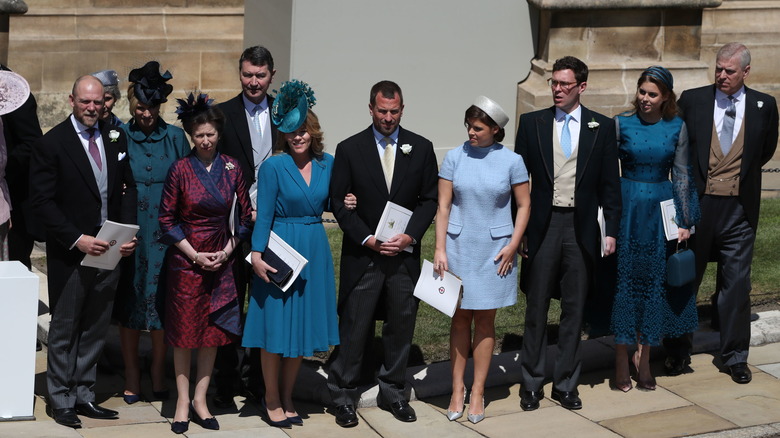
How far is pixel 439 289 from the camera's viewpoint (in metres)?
7.27

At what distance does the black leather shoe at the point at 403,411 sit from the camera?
7.37 metres

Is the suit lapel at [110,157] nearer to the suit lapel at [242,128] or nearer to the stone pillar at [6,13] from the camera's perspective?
the suit lapel at [242,128]

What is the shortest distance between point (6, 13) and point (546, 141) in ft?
23.3

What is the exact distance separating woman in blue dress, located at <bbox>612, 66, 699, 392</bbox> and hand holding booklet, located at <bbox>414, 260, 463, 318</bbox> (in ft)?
4.01

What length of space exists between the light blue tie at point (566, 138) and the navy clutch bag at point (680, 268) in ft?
3.16

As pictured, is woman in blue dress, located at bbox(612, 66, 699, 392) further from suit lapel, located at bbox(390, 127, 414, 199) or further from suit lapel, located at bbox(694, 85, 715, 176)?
suit lapel, located at bbox(390, 127, 414, 199)

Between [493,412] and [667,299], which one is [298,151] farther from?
[667,299]

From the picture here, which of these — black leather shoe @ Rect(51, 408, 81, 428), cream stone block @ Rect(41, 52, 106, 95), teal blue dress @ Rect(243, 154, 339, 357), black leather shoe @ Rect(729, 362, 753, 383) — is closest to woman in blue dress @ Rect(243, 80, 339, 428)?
teal blue dress @ Rect(243, 154, 339, 357)

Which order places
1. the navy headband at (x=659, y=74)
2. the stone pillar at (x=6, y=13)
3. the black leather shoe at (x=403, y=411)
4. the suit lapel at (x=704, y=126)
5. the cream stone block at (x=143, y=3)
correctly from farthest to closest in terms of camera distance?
the cream stone block at (x=143, y=3) < the stone pillar at (x=6, y=13) < the suit lapel at (x=704, y=126) < the navy headband at (x=659, y=74) < the black leather shoe at (x=403, y=411)

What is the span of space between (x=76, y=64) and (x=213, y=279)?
6.32 meters

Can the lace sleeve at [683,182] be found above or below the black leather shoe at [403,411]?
above

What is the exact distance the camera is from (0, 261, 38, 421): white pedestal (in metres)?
6.90

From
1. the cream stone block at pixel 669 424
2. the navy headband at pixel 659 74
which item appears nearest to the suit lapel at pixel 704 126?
the navy headband at pixel 659 74

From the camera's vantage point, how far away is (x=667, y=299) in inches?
313
